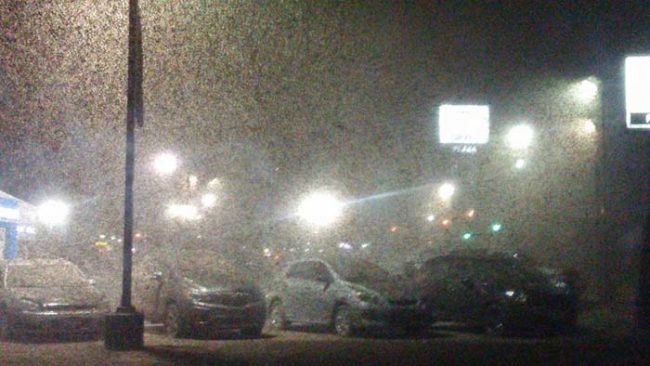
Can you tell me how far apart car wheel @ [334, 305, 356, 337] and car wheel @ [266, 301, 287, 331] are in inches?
72.1

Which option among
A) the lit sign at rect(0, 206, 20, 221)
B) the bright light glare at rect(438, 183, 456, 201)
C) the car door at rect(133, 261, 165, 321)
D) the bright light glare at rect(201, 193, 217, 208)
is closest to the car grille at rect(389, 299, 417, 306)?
the car door at rect(133, 261, 165, 321)

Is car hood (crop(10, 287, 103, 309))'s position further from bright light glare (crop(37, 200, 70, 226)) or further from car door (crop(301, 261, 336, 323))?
bright light glare (crop(37, 200, 70, 226))

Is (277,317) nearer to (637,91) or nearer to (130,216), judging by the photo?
(130,216)

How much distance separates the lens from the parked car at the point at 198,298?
707 inches

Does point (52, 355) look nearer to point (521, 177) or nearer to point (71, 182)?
point (521, 177)

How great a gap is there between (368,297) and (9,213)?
592 inches

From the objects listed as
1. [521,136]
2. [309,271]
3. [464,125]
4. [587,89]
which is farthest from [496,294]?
[521,136]

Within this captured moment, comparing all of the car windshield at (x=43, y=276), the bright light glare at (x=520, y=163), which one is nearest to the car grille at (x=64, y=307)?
the car windshield at (x=43, y=276)

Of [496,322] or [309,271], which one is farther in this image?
[309,271]

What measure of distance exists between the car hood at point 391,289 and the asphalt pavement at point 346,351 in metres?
0.80

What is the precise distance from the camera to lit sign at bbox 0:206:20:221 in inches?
1098

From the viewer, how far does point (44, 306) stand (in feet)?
56.0

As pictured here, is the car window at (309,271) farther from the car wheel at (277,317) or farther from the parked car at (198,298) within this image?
the parked car at (198,298)

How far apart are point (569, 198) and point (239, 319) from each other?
25365 millimetres
